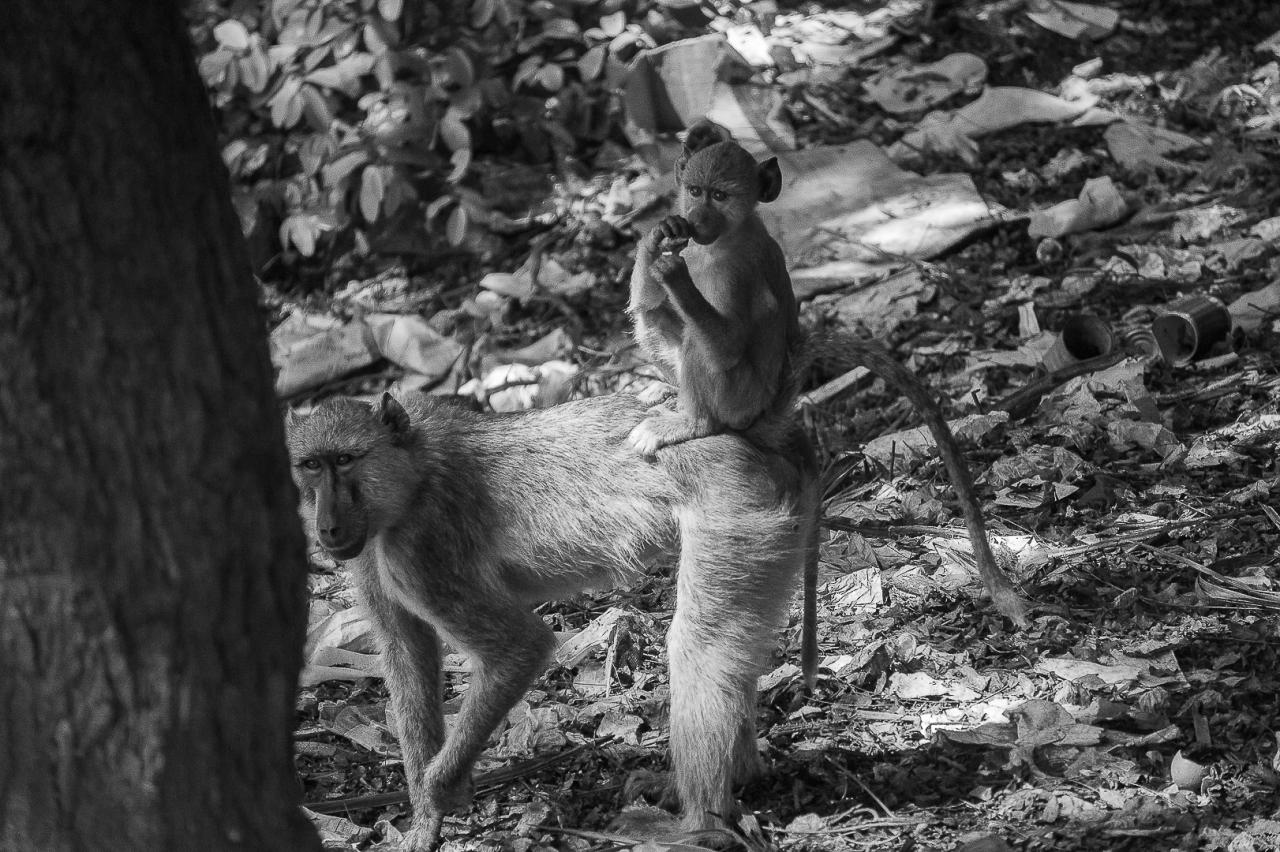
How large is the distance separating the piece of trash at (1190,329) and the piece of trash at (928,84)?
124 inches

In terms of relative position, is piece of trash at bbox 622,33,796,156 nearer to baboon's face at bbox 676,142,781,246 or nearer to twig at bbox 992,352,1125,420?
twig at bbox 992,352,1125,420

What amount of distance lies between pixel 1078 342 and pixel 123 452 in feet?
15.9

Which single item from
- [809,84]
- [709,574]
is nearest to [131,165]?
[709,574]

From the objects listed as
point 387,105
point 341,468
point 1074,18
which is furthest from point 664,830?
point 1074,18

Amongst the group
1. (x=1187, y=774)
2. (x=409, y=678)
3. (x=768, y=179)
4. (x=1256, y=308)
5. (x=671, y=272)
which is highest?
(x=768, y=179)

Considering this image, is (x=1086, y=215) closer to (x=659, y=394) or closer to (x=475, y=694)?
(x=659, y=394)

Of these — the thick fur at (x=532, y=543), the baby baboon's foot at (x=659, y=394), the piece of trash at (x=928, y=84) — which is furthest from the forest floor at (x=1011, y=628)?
the piece of trash at (x=928, y=84)

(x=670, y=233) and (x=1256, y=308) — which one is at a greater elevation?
(x=670, y=233)

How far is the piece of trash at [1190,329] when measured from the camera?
605cm

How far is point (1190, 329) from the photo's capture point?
609 cm

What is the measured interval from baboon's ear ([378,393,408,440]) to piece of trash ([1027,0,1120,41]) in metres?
6.39

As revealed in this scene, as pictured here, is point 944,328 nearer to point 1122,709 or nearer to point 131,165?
point 1122,709

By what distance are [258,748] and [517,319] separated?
5642 millimetres

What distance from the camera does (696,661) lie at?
162 inches
